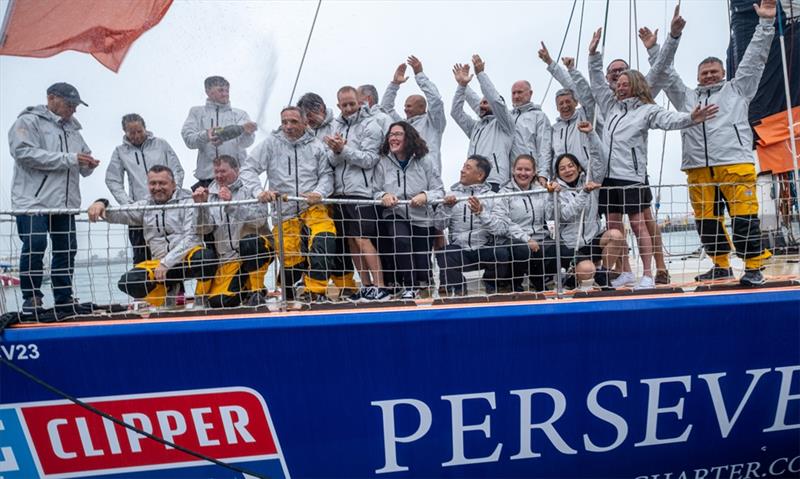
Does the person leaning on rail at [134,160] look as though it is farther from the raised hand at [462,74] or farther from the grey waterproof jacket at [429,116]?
the raised hand at [462,74]

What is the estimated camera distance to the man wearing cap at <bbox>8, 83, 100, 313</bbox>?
3270 mm

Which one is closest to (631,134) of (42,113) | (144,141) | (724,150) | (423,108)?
(724,150)

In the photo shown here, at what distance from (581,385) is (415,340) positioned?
0.81m

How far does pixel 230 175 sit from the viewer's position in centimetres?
361

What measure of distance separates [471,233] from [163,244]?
170 centimetres

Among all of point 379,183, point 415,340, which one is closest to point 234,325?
point 415,340

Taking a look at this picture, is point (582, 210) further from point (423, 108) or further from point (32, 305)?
point (32, 305)

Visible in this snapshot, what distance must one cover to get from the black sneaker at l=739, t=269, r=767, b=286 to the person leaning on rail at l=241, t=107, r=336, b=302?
2053 millimetres

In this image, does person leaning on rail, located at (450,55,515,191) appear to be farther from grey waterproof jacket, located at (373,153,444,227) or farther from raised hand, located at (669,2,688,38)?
raised hand, located at (669,2,688,38)

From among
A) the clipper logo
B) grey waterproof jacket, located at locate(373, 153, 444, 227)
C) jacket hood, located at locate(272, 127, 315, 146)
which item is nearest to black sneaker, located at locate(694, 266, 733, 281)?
grey waterproof jacket, located at locate(373, 153, 444, 227)

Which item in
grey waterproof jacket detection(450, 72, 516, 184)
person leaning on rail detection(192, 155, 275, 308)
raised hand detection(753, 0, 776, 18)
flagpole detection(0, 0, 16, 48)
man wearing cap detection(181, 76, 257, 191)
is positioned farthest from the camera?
grey waterproof jacket detection(450, 72, 516, 184)

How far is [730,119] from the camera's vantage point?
3541mm

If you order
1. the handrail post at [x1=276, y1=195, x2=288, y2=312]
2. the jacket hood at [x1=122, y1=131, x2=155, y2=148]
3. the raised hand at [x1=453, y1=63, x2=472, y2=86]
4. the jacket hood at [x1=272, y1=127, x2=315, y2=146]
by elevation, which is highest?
the raised hand at [x1=453, y1=63, x2=472, y2=86]

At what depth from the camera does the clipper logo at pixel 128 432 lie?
9.06ft
